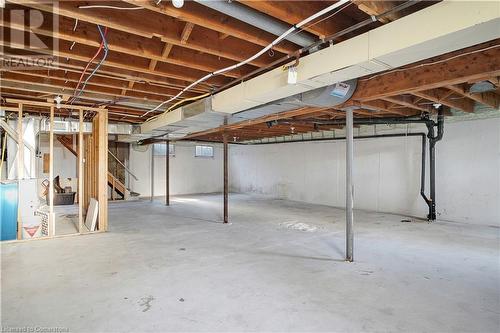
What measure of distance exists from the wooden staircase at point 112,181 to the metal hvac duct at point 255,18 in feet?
25.3

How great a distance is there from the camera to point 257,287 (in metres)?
2.54

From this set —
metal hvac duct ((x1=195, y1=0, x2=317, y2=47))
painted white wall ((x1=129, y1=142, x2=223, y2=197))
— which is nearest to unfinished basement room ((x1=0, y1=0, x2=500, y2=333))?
metal hvac duct ((x1=195, y1=0, x2=317, y2=47))

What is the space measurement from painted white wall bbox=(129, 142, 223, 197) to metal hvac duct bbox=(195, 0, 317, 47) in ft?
27.5

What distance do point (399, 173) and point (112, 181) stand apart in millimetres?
7902

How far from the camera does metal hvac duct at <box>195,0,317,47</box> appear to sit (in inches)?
71.4

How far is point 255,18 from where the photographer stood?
2.01 meters

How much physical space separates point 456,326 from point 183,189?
376 inches

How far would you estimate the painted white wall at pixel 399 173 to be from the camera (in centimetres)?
519

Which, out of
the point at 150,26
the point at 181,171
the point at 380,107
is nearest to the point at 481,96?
the point at 380,107

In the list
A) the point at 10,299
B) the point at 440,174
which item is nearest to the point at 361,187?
the point at 440,174

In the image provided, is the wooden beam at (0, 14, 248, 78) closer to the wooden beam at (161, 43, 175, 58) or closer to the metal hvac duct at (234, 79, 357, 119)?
the wooden beam at (161, 43, 175, 58)

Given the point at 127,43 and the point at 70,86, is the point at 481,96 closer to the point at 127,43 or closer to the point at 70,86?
the point at 127,43

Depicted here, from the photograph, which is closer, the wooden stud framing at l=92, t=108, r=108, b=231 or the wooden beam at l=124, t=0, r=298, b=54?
the wooden beam at l=124, t=0, r=298, b=54

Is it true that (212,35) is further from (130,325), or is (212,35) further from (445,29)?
→ (130,325)
